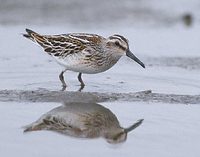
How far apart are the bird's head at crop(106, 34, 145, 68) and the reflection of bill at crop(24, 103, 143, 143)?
6.05ft

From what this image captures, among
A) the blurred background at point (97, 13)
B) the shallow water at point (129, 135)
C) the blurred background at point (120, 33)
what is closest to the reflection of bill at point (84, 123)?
the shallow water at point (129, 135)

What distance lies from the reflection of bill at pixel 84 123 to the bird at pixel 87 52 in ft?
5.98

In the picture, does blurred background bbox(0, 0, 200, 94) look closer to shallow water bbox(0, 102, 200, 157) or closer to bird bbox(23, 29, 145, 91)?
bird bbox(23, 29, 145, 91)

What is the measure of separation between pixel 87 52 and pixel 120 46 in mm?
588

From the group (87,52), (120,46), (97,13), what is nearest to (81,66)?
(87,52)

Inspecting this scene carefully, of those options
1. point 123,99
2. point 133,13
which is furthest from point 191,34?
point 123,99

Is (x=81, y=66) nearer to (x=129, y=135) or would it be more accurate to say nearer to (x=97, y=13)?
(x=129, y=135)

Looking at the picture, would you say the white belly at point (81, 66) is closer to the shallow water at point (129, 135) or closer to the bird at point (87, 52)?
the bird at point (87, 52)

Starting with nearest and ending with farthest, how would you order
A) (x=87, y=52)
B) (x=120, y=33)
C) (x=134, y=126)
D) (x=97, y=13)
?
(x=134, y=126), (x=87, y=52), (x=120, y=33), (x=97, y=13)

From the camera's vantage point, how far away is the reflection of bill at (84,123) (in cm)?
927

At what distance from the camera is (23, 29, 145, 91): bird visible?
1221cm

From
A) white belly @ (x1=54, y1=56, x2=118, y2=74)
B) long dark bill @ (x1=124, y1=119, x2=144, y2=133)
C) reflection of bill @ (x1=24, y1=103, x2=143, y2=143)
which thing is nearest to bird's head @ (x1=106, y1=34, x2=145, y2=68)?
white belly @ (x1=54, y1=56, x2=118, y2=74)

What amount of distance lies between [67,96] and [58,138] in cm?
216

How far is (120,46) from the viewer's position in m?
12.1
